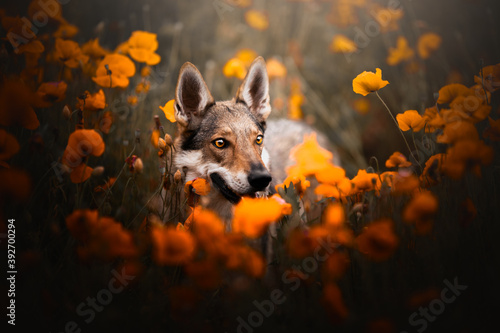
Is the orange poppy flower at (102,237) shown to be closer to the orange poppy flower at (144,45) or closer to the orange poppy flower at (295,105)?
the orange poppy flower at (144,45)

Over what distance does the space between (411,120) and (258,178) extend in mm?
1118

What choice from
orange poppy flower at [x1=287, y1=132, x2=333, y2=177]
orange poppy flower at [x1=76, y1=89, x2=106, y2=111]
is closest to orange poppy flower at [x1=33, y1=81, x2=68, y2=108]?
orange poppy flower at [x1=76, y1=89, x2=106, y2=111]

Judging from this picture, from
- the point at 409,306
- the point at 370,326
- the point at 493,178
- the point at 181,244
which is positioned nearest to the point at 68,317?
the point at 181,244

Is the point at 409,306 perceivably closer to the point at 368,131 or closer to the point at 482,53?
the point at 482,53

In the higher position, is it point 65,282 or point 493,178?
point 493,178


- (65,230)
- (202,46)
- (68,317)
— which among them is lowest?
(68,317)

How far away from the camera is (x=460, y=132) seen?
1931 millimetres

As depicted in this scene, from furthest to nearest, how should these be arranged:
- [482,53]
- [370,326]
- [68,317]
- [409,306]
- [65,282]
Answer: [482,53] → [65,282] → [68,317] → [409,306] → [370,326]

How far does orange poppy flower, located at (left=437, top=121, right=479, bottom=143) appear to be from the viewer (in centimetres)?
191

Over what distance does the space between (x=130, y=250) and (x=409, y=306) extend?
1.30 meters

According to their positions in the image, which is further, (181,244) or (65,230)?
(65,230)

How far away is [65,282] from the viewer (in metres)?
1.93

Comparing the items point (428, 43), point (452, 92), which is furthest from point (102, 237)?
point (428, 43)

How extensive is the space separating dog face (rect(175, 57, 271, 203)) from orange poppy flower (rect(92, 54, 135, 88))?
475 mm
